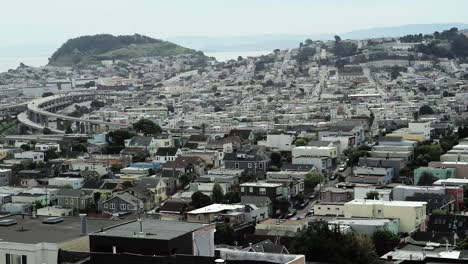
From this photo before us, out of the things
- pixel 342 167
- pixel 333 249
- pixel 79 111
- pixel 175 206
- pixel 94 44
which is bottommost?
pixel 79 111

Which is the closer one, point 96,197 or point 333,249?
point 333,249

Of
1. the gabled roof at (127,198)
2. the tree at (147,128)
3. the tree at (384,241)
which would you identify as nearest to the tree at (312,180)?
the gabled roof at (127,198)

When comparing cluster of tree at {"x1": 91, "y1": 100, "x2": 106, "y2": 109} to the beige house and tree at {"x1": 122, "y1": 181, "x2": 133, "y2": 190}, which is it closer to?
tree at {"x1": 122, "y1": 181, "x2": 133, "y2": 190}

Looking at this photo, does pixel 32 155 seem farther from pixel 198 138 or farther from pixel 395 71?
pixel 395 71

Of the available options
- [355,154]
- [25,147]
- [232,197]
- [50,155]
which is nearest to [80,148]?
[50,155]

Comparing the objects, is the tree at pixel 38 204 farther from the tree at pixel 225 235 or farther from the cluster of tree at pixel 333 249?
the cluster of tree at pixel 333 249

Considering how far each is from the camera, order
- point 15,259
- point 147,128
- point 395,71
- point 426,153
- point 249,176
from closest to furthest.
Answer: point 15,259 < point 249,176 < point 426,153 < point 147,128 < point 395,71

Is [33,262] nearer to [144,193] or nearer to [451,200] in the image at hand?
[451,200]

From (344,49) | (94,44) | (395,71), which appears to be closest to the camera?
(395,71)
